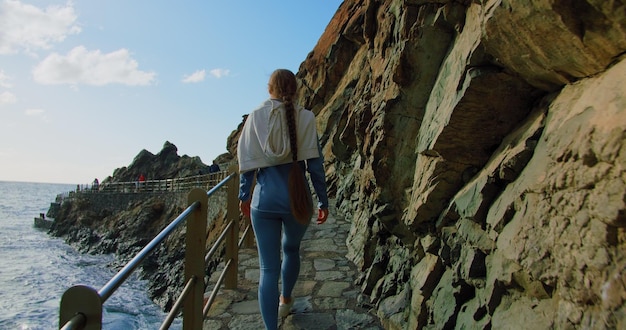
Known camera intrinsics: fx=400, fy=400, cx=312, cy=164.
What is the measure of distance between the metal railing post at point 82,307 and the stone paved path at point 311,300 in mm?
2406

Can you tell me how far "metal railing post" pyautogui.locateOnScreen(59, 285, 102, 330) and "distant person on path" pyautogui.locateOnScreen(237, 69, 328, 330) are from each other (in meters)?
1.57

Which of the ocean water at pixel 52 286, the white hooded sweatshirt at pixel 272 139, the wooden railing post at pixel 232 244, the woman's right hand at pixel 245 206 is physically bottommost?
the ocean water at pixel 52 286

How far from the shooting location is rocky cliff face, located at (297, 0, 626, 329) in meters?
1.59

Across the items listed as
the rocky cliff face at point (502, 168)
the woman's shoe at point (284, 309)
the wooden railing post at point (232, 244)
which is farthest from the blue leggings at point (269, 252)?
the wooden railing post at point (232, 244)

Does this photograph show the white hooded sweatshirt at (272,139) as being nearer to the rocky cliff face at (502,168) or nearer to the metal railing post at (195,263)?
the metal railing post at (195,263)

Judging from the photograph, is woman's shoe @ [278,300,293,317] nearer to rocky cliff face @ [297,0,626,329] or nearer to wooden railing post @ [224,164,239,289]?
rocky cliff face @ [297,0,626,329]

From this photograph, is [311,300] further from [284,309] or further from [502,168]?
[502,168]

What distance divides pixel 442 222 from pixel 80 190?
47.1 meters

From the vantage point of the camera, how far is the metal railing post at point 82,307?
120 centimetres

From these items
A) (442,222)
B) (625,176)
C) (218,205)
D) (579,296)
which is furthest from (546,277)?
(218,205)

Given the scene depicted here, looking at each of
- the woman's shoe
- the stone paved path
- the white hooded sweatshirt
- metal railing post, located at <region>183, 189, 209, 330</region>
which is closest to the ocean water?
the stone paved path

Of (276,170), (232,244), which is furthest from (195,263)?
(232,244)

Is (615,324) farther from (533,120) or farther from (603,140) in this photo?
(533,120)

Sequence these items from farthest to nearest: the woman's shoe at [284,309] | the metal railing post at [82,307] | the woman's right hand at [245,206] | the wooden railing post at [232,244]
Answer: the wooden railing post at [232,244]
the woman's shoe at [284,309]
the woman's right hand at [245,206]
the metal railing post at [82,307]
